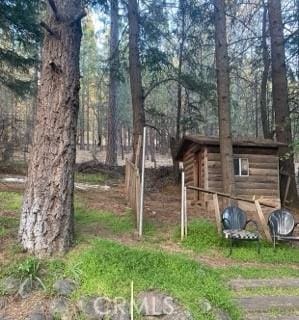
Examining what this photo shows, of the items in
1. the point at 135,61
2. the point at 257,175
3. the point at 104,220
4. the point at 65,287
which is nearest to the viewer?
the point at 65,287

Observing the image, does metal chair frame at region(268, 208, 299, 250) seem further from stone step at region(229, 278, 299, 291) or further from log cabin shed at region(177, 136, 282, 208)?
log cabin shed at region(177, 136, 282, 208)

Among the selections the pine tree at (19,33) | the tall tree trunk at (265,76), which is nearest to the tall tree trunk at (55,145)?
the pine tree at (19,33)

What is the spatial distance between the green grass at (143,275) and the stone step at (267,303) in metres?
0.26

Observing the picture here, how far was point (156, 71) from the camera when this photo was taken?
15.9 m

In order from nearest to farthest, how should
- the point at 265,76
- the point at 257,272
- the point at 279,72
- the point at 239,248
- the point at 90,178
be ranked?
the point at 257,272, the point at 239,248, the point at 279,72, the point at 90,178, the point at 265,76

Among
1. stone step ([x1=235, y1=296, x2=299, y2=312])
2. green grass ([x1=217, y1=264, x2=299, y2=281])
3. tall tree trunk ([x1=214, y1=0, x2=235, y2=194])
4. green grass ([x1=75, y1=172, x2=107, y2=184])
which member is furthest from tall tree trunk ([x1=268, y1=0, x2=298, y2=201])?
stone step ([x1=235, y1=296, x2=299, y2=312])

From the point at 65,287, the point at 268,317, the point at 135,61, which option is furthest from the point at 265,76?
the point at 65,287

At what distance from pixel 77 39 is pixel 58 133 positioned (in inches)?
61.6

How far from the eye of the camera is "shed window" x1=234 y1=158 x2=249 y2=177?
519 inches

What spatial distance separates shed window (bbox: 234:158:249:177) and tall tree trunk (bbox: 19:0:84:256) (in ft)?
24.8

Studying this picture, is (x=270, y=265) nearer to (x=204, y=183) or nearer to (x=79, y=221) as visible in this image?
(x=79, y=221)

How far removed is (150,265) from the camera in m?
6.05

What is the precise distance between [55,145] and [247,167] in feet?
26.6

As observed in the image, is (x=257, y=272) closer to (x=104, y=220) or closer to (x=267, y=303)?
(x=267, y=303)
